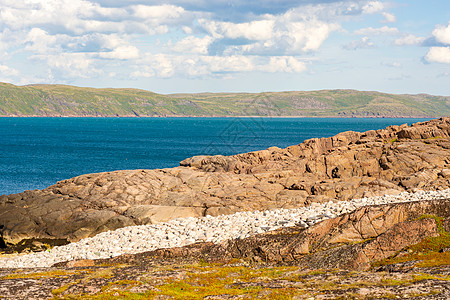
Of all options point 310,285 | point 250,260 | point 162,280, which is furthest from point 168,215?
point 310,285

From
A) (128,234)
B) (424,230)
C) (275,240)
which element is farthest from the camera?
(128,234)

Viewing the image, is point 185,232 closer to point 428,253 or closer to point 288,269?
point 288,269

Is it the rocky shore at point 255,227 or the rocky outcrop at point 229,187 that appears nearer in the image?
the rocky shore at point 255,227

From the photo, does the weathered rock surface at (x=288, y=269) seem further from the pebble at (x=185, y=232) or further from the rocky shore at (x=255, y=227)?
the pebble at (x=185, y=232)

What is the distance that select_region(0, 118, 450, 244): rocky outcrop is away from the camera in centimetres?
4594

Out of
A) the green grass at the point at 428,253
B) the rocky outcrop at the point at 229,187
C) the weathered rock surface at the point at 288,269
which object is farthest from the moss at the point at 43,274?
the green grass at the point at 428,253

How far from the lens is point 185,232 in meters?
36.7

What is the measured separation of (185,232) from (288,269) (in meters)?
13.6

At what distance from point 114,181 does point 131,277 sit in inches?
1188

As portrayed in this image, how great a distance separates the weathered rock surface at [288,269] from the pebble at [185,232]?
204 cm

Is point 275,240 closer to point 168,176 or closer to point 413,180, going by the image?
point 413,180

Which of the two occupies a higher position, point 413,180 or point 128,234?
point 413,180

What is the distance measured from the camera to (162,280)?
23.2 m

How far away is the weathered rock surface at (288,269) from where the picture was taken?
66.0 feet
